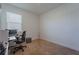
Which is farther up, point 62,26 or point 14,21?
point 14,21

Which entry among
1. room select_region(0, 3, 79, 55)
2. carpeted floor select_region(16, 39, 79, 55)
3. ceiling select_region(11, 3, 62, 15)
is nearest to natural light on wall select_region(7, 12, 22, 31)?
room select_region(0, 3, 79, 55)

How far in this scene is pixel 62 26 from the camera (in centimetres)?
216

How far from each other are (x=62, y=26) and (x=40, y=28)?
0.55 m

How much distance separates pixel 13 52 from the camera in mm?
1944

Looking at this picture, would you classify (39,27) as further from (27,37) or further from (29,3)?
(29,3)

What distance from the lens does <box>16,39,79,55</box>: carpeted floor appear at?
2.00 meters

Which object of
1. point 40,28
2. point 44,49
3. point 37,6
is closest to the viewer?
point 37,6

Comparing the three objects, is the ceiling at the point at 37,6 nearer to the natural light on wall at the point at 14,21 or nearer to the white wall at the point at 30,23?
the white wall at the point at 30,23

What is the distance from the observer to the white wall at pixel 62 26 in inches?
80.6

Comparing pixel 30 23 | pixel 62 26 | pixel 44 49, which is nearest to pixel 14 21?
pixel 30 23

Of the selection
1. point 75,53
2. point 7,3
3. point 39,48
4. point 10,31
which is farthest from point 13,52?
point 75,53

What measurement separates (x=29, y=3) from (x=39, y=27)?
0.65 metres

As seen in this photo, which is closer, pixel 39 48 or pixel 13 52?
pixel 13 52

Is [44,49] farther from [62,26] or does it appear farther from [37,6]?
[37,6]
